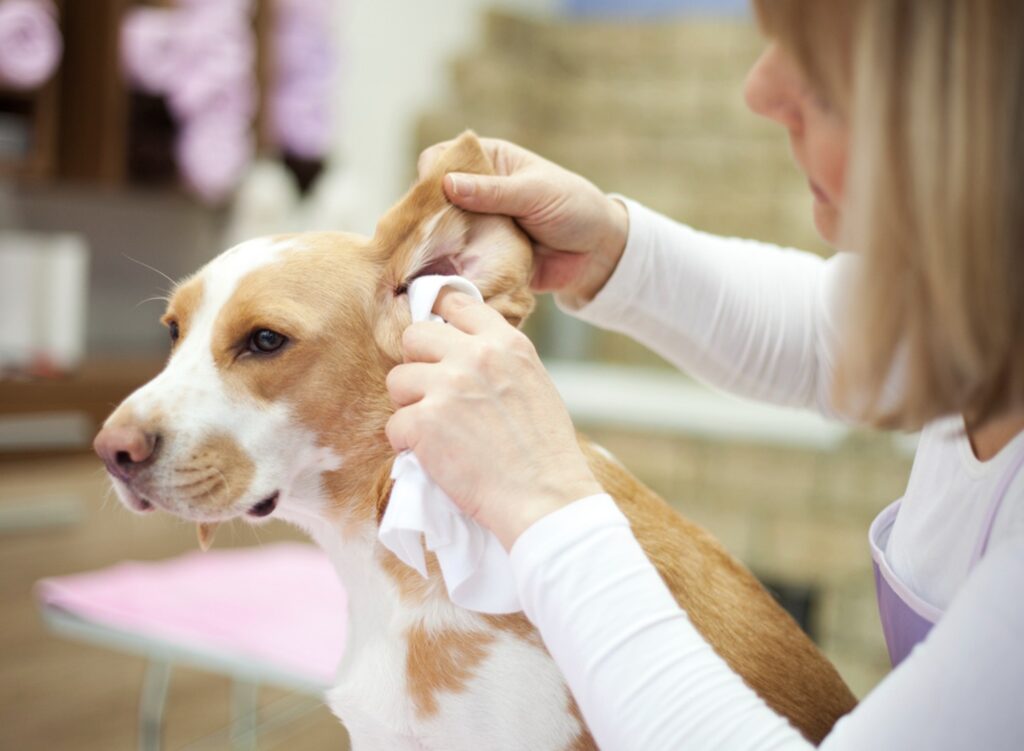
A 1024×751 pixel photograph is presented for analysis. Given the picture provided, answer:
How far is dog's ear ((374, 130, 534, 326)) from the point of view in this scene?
0.84 metres

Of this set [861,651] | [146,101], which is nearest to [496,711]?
[146,101]

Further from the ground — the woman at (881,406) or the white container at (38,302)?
the woman at (881,406)

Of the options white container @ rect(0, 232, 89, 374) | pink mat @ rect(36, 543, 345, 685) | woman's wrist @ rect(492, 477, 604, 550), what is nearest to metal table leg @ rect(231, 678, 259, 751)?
pink mat @ rect(36, 543, 345, 685)

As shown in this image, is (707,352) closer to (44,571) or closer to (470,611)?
(470,611)

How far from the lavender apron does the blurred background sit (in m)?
0.94

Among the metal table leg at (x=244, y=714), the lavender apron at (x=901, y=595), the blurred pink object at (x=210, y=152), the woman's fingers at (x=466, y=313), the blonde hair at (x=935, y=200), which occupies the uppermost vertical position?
the blonde hair at (x=935, y=200)

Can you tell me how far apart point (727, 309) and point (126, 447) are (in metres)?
0.59

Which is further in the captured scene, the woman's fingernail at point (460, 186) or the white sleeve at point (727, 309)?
the white sleeve at point (727, 309)

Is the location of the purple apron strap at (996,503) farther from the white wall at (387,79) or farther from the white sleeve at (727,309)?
the white wall at (387,79)

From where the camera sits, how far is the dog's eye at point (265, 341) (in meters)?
0.85

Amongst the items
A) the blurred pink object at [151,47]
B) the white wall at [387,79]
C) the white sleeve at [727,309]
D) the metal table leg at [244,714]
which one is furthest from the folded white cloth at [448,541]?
the white wall at [387,79]

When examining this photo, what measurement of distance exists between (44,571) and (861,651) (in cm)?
247

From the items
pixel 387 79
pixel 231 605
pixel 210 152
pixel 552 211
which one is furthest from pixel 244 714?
pixel 387 79

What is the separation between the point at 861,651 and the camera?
11.0 ft
